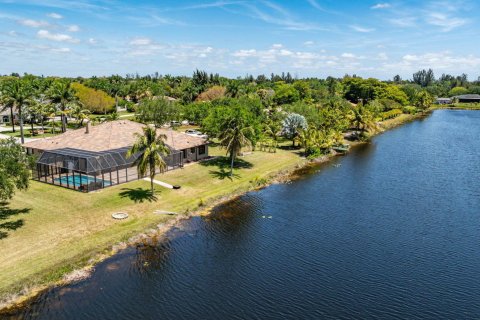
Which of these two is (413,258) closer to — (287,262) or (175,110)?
(287,262)

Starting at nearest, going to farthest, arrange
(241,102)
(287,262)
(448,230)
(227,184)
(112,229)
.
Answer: (287,262) < (112,229) < (448,230) < (227,184) < (241,102)

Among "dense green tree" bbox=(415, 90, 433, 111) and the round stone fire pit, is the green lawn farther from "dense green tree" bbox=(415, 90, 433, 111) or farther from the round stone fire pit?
"dense green tree" bbox=(415, 90, 433, 111)

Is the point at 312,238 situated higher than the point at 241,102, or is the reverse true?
the point at 241,102

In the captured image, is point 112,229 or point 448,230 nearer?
point 112,229

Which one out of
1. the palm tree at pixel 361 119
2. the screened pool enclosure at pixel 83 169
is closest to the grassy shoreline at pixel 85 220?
the screened pool enclosure at pixel 83 169

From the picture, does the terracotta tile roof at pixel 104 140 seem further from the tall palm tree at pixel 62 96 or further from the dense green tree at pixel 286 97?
the dense green tree at pixel 286 97

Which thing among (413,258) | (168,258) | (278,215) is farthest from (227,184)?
(413,258)

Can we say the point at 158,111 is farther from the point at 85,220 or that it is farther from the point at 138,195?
the point at 85,220

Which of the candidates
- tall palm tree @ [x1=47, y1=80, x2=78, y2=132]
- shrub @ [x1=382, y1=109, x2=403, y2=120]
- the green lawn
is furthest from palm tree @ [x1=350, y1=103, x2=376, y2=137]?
tall palm tree @ [x1=47, y1=80, x2=78, y2=132]
